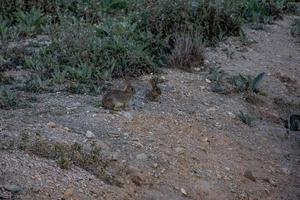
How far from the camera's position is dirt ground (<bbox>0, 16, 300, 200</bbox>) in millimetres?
4205

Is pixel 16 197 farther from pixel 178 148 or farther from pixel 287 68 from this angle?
pixel 287 68

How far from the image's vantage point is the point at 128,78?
6484 millimetres

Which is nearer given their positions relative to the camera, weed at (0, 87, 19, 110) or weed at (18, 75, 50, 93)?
weed at (0, 87, 19, 110)

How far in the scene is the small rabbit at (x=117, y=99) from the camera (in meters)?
5.43

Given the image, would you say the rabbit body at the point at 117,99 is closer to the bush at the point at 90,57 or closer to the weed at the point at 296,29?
the bush at the point at 90,57

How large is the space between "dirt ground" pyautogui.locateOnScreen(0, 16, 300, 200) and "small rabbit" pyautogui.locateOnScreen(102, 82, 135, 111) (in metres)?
0.10

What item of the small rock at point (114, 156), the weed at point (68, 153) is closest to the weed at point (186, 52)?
the small rock at point (114, 156)

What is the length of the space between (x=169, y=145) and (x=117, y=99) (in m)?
0.69

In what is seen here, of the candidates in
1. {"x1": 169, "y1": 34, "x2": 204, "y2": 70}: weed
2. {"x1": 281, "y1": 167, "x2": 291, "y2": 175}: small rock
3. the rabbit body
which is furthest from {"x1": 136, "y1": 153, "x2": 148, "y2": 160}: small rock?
{"x1": 169, "y1": 34, "x2": 204, "y2": 70}: weed

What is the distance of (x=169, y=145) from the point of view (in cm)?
508

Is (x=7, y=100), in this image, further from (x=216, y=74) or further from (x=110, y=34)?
(x=216, y=74)

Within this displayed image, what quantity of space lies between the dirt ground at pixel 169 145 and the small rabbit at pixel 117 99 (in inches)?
3.9

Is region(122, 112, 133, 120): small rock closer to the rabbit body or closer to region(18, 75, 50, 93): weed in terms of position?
the rabbit body

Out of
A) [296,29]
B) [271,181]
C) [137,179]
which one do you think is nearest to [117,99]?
[137,179]
